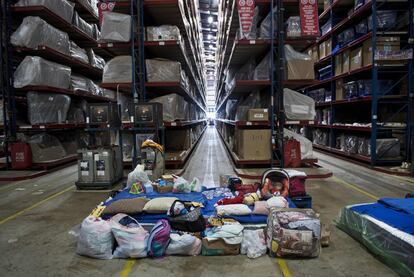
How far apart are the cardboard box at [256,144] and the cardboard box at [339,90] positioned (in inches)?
140

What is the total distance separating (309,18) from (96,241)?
558cm

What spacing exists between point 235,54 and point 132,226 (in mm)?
5734

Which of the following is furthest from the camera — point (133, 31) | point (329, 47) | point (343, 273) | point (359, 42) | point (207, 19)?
point (207, 19)

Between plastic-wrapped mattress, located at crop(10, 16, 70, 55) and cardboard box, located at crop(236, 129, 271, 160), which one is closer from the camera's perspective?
cardboard box, located at crop(236, 129, 271, 160)

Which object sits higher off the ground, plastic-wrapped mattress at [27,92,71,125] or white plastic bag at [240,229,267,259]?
plastic-wrapped mattress at [27,92,71,125]

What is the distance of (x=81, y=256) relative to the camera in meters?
2.58

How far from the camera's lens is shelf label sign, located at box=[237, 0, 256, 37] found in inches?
224

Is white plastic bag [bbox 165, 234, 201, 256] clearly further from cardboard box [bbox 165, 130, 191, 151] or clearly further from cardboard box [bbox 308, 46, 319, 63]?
cardboard box [bbox 308, 46, 319, 63]

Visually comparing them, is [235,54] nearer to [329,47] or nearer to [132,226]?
[329,47]

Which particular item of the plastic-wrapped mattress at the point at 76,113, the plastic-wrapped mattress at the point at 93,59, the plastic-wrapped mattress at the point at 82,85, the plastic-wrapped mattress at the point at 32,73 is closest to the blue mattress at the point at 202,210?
the plastic-wrapped mattress at the point at 32,73

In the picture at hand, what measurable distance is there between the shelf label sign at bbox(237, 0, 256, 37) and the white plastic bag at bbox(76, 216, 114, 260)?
188 inches

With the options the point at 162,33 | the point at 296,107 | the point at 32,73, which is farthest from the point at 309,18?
the point at 32,73

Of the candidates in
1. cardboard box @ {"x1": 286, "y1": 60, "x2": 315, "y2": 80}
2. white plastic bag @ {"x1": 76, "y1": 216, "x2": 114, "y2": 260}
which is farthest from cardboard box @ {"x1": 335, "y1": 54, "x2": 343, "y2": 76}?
white plastic bag @ {"x1": 76, "y1": 216, "x2": 114, "y2": 260}

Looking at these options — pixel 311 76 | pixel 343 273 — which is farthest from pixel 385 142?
pixel 343 273
